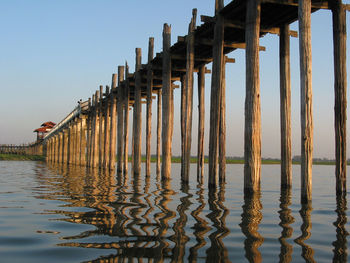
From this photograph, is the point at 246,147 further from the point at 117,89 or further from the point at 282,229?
the point at 117,89

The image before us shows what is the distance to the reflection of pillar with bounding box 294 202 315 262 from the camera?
3969 mm

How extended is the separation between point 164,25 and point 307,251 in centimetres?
1333

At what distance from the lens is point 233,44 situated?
14.6 m

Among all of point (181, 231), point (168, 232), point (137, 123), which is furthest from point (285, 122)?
point (137, 123)

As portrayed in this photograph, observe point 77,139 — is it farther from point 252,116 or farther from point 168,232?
point 168,232

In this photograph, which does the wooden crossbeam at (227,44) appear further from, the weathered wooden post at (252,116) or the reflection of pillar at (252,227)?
the reflection of pillar at (252,227)

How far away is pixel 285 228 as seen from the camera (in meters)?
5.54

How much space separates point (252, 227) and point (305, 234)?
758 mm

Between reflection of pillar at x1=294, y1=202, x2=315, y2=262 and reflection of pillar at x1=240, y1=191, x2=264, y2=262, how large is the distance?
45 centimetres

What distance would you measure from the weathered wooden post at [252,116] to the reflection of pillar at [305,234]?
5.70ft

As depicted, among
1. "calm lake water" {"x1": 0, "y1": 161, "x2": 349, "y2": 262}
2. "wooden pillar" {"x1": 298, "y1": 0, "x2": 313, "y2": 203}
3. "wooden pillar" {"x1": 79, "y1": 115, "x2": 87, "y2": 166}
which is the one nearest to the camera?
"calm lake water" {"x1": 0, "y1": 161, "x2": 349, "y2": 262}

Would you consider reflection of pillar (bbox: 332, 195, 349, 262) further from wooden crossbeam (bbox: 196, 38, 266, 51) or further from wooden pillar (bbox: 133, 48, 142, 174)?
wooden pillar (bbox: 133, 48, 142, 174)

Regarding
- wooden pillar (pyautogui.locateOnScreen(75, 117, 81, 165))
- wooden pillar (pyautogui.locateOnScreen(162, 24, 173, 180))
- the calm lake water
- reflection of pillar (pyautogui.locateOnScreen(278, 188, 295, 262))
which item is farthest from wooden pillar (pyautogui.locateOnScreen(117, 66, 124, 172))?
wooden pillar (pyautogui.locateOnScreen(75, 117, 81, 165))

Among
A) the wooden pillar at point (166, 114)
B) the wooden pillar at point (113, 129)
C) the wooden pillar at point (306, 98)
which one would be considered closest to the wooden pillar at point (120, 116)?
the wooden pillar at point (113, 129)
